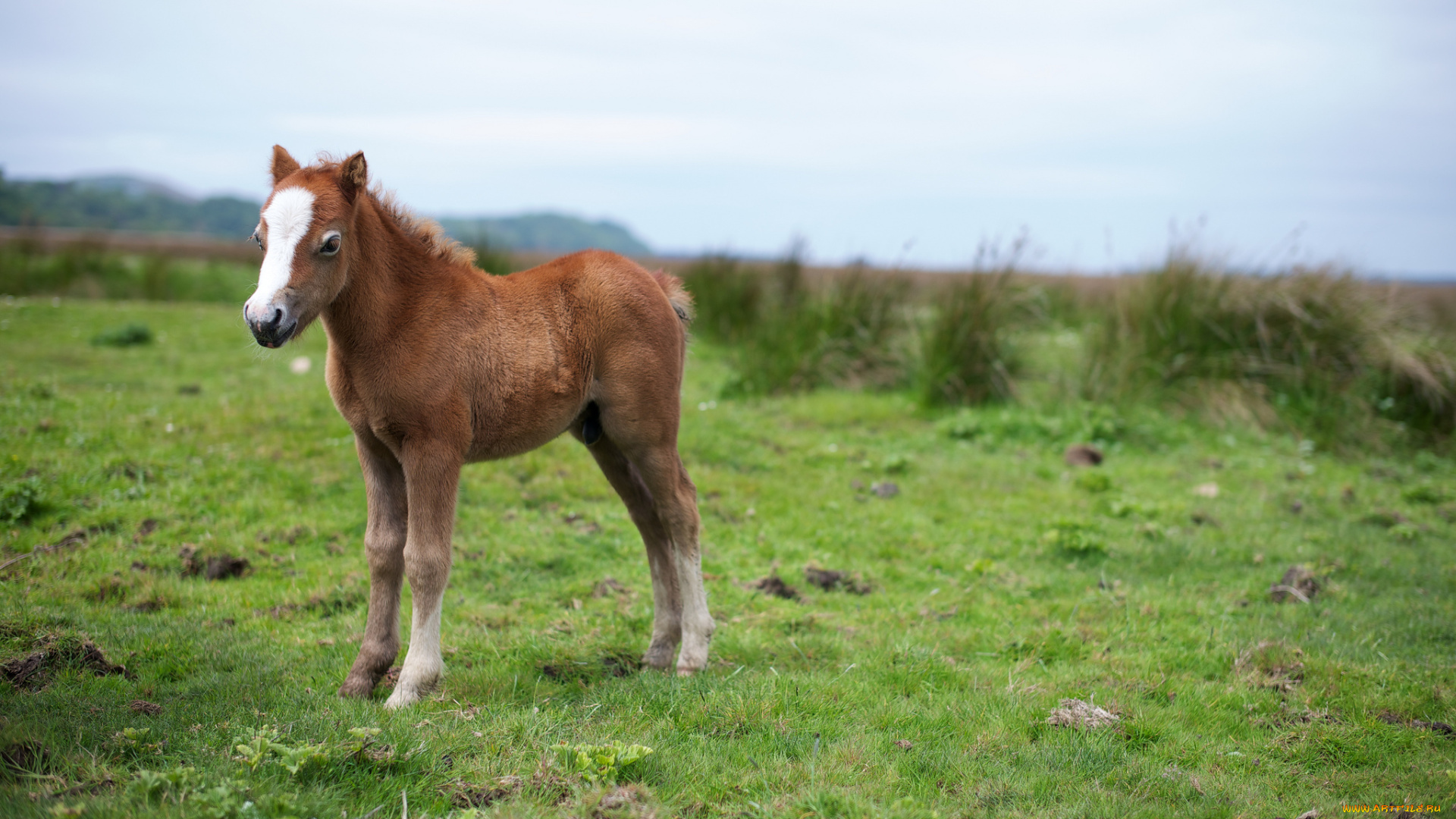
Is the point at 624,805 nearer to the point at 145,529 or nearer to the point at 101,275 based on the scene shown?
the point at 145,529

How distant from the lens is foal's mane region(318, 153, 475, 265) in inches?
154

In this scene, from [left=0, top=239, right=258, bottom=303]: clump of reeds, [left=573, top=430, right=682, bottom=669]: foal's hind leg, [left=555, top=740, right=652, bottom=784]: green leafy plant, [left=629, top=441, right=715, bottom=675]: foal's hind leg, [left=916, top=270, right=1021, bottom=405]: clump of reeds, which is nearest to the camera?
[left=555, top=740, right=652, bottom=784]: green leafy plant

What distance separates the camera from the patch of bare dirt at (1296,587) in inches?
222

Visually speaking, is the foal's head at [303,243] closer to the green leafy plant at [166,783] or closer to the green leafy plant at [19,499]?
the green leafy plant at [166,783]

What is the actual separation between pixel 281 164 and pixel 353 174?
1.21 feet

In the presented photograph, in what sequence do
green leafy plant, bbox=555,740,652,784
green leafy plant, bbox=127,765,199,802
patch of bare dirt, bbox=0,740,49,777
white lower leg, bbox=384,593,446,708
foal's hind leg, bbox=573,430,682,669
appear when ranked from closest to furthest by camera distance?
green leafy plant, bbox=127,765,199,802 → patch of bare dirt, bbox=0,740,49,777 → green leafy plant, bbox=555,740,652,784 → white lower leg, bbox=384,593,446,708 → foal's hind leg, bbox=573,430,682,669

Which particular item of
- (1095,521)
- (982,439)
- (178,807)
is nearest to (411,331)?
(178,807)

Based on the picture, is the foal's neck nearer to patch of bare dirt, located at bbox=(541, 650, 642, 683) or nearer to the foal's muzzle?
the foal's muzzle

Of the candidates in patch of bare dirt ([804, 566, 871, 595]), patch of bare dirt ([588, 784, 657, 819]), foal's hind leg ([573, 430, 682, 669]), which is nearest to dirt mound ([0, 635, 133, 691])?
foal's hind leg ([573, 430, 682, 669])

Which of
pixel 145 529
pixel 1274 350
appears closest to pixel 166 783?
pixel 145 529

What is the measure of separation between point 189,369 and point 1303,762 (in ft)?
39.2

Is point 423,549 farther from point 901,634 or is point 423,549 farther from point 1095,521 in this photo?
point 1095,521

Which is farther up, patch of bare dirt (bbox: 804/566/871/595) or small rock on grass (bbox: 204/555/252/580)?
patch of bare dirt (bbox: 804/566/871/595)

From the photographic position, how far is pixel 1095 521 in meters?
7.02
